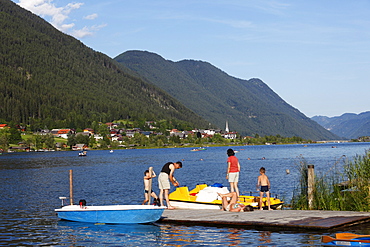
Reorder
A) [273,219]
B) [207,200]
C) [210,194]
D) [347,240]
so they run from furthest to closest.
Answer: [210,194]
[207,200]
[273,219]
[347,240]

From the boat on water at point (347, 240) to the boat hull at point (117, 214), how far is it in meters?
10.2

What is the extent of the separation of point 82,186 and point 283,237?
3861cm

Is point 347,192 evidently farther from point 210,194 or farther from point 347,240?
point 347,240

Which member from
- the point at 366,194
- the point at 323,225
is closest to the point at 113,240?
the point at 323,225

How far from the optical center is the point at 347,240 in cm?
2019

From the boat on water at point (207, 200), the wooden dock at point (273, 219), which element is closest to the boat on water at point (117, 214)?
the wooden dock at point (273, 219)

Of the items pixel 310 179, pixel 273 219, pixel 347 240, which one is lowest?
pixel 347 240

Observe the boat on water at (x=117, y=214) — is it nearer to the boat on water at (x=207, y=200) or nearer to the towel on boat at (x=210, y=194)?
the boat on water at (x=207, y=200)

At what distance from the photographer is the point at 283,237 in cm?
2341

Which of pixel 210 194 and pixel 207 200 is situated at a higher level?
pixel 210 194

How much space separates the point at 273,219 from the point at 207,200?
6601 mm

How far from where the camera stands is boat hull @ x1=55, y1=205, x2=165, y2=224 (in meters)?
28.1

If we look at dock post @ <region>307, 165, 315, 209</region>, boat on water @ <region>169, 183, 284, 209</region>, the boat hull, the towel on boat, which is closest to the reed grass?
dock post @ <region>307, 165, 315, 209</region>

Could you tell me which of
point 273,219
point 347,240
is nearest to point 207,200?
point 273,219
